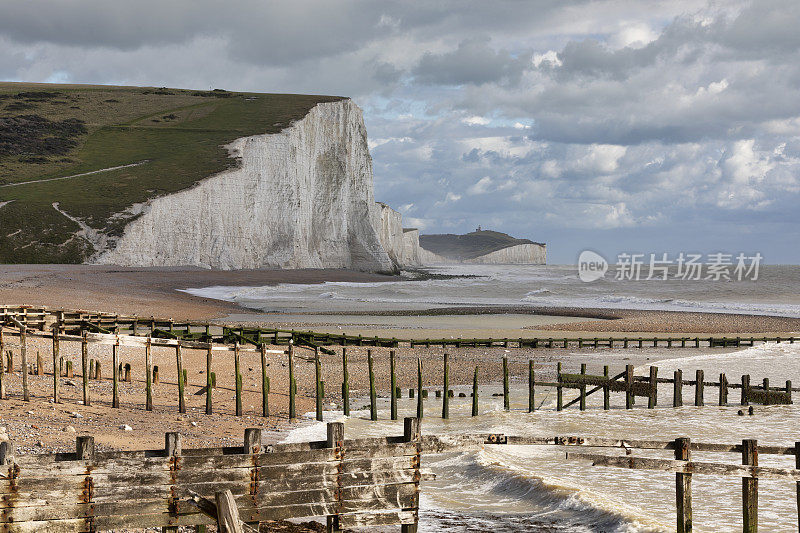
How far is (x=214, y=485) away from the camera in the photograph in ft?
25.1

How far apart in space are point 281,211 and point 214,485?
88.4 meters

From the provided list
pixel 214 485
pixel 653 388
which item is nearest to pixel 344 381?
pixel 653 388

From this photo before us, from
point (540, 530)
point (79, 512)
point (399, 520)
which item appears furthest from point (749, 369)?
point (79, 512)

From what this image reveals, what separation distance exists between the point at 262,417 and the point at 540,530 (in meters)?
8.77

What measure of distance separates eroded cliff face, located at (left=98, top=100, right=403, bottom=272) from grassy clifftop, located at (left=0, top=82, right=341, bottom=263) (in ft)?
7.38

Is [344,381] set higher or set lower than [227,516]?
lower

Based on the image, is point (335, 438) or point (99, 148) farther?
point (99, 148)

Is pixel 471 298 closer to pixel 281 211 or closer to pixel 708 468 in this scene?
pixel 281 211

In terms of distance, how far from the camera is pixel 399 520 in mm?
8547

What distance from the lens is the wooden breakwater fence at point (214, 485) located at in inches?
272

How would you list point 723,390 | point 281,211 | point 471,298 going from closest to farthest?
point 723,390, point 471,298, point 281,211

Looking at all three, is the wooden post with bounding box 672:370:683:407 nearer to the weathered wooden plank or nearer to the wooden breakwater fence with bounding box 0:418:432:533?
the weathered wooden plank

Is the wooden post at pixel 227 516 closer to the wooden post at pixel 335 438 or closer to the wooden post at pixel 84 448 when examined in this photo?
the wooden post at pixel 84 448

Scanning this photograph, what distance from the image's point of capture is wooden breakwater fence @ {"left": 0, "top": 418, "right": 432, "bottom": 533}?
22.7 feet
